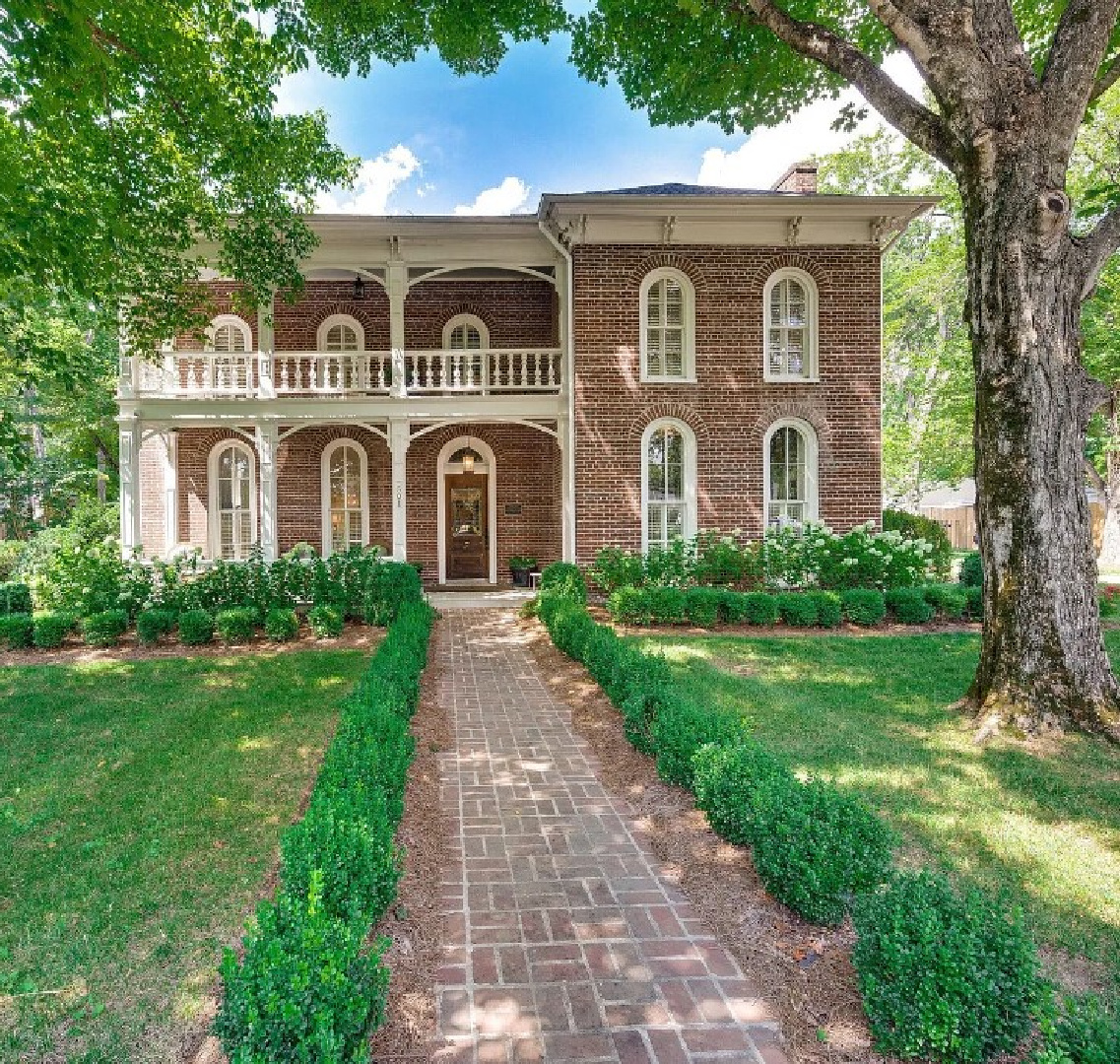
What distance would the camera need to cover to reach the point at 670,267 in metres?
11.8

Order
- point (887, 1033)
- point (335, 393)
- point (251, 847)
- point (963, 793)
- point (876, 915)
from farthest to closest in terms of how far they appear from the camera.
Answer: point (335, 393), point (963, 793), point (251, 847), point (876, 915), point (887, 1033)

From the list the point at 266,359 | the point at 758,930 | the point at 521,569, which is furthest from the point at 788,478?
the point at 758,930

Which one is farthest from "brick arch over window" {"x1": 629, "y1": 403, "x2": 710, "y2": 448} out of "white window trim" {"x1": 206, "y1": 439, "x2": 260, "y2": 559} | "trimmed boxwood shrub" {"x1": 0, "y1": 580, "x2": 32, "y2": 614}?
"trimmed boxwood shrub" {"x1": 0, "y1": 580, "x2": 32, "y2": 614}

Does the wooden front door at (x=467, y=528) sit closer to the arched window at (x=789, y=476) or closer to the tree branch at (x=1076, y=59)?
the arched window at (x=789, y=476)

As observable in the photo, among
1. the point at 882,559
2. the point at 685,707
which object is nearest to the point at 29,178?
the point at 685,707

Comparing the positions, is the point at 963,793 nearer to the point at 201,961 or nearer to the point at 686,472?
the point at 201,961

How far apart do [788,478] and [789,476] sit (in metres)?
0.05

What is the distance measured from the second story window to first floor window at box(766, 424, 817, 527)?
2.09 meters

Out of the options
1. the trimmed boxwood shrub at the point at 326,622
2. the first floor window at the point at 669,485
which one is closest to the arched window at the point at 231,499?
the trimmed boxwood shrub at the point at 326,622

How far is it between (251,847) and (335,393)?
407 inches

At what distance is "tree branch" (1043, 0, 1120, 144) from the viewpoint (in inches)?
215

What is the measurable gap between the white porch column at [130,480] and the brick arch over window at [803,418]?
11.2 m

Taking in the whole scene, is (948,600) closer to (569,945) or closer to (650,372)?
(650,372)

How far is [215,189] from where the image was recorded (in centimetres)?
950
